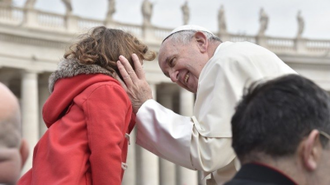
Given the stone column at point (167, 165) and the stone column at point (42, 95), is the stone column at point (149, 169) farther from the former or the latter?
the stone column at point (42, 95)

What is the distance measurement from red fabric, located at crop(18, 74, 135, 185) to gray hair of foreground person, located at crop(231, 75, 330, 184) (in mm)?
2293

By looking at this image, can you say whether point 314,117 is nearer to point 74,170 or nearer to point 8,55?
point 74,170

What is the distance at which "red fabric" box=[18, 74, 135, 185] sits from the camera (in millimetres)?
5535

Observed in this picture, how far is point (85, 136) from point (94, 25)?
31.7 meters

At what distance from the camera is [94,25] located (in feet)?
121

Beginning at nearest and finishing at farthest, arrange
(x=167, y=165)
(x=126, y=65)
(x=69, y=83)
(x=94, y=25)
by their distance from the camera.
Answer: (x=69, y=83) → (x=126, y=65) → (x=94, y=25) → (x=167, y=165)

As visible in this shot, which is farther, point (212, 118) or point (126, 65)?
point (126, 65)

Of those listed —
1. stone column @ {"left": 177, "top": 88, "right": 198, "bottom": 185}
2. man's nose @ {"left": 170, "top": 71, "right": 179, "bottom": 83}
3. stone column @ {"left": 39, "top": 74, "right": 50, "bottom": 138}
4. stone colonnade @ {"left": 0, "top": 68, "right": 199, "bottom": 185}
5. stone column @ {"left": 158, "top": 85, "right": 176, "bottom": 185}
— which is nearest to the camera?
man's nose @ {"left": 170, "top": 71, "right": 179, "bottom": 83}

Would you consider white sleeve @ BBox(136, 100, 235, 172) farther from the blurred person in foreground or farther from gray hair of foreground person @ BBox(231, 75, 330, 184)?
gray hair of foreground person @ BBox(231, 75, 330, 184)

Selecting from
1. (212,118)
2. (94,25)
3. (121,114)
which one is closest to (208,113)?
(212,118)

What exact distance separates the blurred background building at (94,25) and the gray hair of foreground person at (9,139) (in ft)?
89.4

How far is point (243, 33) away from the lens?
155ft

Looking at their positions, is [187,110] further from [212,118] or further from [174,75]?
[212,118]

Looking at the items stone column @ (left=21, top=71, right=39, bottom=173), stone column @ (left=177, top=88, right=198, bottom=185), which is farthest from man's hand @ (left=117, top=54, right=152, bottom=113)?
stone column @ (left=177, top=88, right=198, bottom=185)
